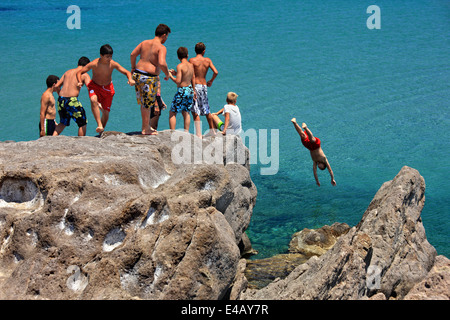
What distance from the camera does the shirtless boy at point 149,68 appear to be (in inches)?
384

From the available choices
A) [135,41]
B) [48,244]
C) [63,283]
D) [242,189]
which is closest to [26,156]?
[48,244]

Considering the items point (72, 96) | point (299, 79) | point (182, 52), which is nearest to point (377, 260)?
point (182, 52)

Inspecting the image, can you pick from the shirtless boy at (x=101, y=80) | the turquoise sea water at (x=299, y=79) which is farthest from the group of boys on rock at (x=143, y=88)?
the turquoise sea water at (x=299, y=79)

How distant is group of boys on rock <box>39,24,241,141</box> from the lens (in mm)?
9891

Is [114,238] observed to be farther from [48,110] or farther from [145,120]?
[48,110]

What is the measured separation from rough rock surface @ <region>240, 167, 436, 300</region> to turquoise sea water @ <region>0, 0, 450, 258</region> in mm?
3134

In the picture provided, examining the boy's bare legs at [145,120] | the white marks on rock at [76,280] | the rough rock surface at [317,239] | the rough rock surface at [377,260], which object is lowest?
the rough rock surface at [317,239]

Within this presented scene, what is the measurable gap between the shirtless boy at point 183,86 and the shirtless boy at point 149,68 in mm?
389

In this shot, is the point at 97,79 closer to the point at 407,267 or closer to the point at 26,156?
the point at 26,156

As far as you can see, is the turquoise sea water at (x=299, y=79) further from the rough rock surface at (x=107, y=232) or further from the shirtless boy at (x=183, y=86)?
the rough rock surface at (x=107, y=232)

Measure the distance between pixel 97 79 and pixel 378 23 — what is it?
20.0m

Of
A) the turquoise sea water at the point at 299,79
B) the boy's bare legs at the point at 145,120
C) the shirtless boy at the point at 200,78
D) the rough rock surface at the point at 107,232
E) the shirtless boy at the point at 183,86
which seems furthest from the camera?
the turquoise sea water at the point at 299,79

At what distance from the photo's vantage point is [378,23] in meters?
27.2

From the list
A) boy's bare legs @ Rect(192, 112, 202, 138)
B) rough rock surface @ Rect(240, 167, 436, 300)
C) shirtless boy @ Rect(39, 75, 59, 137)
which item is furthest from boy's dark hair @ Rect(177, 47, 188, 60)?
rough rock surface @ Rect(240, 167, 436, 300)
